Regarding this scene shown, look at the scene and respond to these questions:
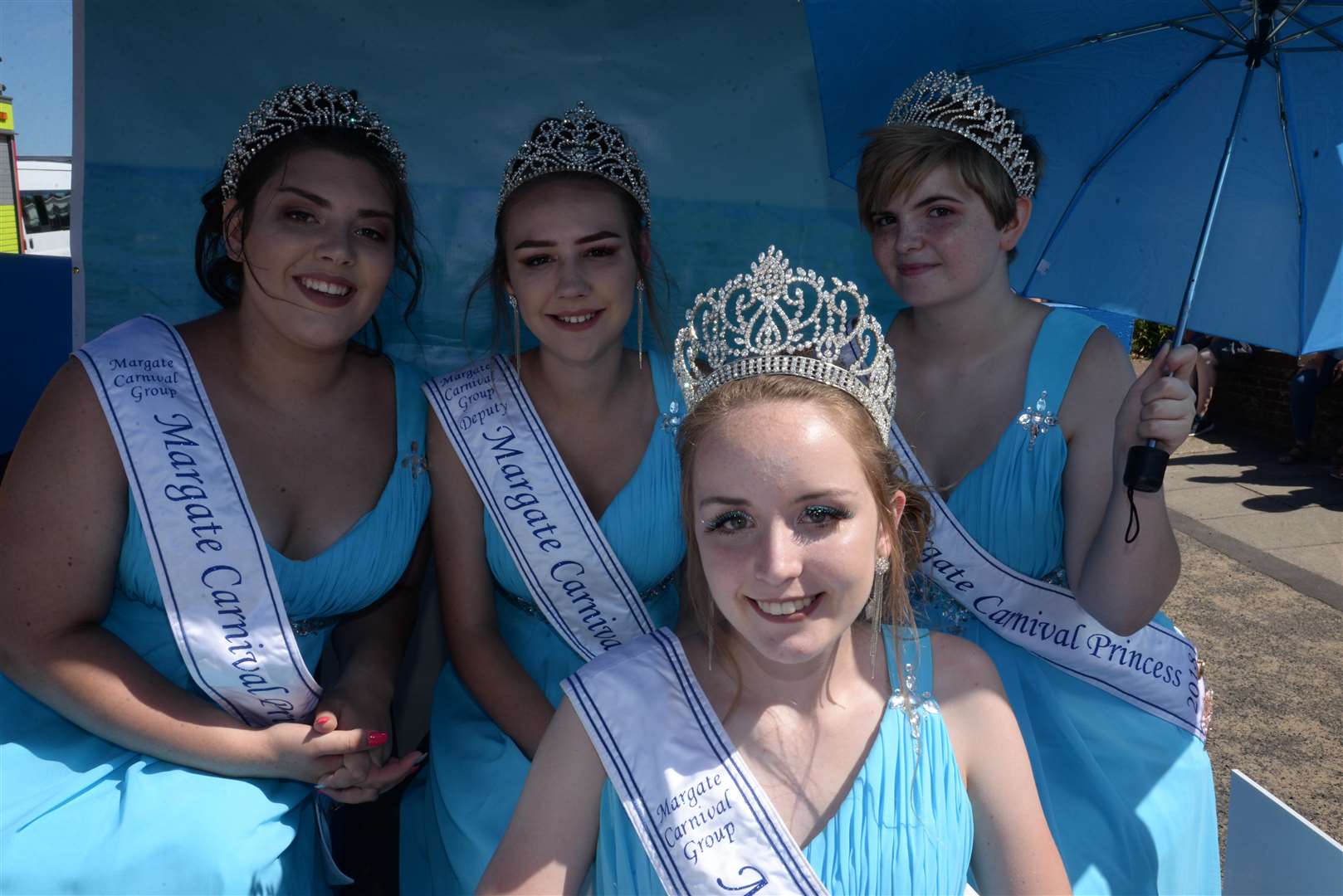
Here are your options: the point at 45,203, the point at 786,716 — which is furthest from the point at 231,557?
the point at 45,203

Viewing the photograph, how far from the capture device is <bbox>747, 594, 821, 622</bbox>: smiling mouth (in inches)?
58.6

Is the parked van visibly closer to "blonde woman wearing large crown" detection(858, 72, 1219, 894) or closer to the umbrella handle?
"blonde woman wearing large crown" detection(858, 72, 1219, 894)

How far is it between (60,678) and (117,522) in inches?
11.5

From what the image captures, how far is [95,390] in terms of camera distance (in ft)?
6.42

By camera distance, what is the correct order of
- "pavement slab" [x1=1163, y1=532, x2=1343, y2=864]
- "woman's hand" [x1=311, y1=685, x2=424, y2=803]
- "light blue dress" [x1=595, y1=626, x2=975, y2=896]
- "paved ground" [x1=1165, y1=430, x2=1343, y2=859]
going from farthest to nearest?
"paved ground" [x1=1165, y1=430, x2=1343, y2=859]
"pavement slab" [x1=1163, y1=532, x2=1343, y2=864]
"woman's hand" [x1=311, y1=685, x2=424, y2=803]
"light blue dress" [x1=595, y1=626, x2=975, y2=896]

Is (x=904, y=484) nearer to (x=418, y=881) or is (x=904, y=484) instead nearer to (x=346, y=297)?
(x=346, y=297)

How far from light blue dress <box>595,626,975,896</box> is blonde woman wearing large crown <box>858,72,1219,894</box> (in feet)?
1.64

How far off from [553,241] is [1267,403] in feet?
27.4

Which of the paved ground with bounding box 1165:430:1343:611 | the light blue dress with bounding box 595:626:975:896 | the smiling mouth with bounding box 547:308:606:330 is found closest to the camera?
the light blue dress with bounding box 595:626:975:896

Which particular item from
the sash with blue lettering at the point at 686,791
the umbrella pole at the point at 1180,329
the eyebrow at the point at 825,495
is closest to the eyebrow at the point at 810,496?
the eyebrow at the point at 825,495

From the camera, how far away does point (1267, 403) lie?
862 centimetres

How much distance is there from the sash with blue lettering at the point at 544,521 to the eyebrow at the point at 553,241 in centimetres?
38

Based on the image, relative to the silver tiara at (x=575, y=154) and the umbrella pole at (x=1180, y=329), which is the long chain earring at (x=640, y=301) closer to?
the silver tiara at (x=575, y=154)

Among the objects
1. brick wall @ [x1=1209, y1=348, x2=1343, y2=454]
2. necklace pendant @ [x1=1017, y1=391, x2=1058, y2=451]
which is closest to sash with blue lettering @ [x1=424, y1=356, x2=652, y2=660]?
necklace pendant @ [x1=1017, y1=391, x2=1058, y2=451]
